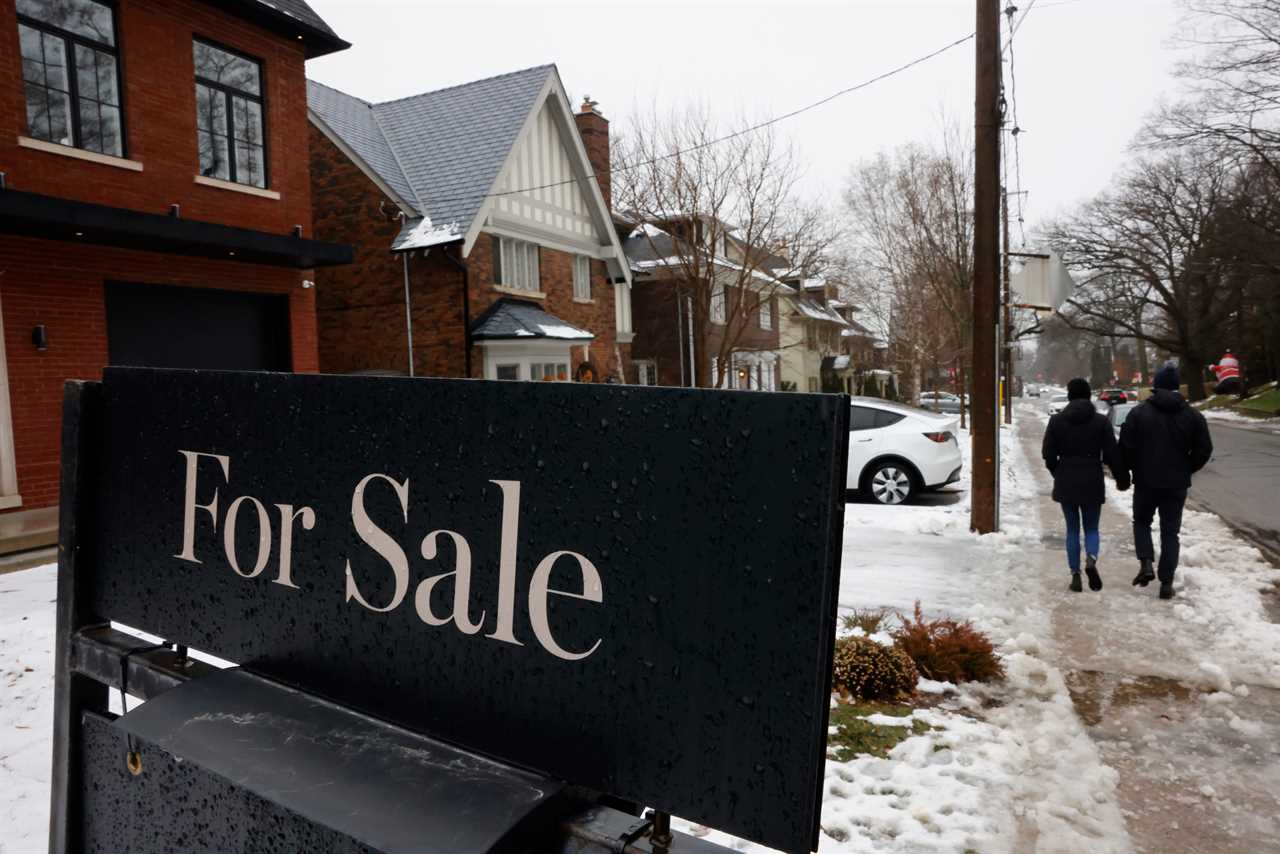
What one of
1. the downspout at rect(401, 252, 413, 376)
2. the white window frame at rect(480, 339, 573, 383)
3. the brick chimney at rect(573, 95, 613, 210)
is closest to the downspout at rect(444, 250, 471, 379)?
the white window frame at rect(480, 339, 573, 383)

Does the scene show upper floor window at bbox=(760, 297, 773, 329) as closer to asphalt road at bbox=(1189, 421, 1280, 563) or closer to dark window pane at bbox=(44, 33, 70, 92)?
asphalt road at bbox=(1189, 421, 1280, 563)

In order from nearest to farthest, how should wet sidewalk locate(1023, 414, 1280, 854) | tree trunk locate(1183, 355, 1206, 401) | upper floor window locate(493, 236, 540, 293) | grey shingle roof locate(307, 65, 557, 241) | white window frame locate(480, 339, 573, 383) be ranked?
wet sidewalk locate(1023, 414, 1280, 854), white window frame locate(480, 339, 573, 383), grey shingle roof locate(307, 65, 557, 241), upper floor window locate(493, 236, 540, 293), tree trunk locate(1183, 355, 1206, 401)

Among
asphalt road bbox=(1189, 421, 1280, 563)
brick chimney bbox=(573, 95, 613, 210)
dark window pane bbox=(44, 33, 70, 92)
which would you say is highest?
brick chimney bbox=(573, 95, 613, 210)

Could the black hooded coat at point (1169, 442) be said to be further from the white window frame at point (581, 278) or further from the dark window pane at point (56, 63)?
the white window frame at point (581, 278)

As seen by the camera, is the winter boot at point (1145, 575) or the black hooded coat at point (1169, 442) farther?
the winter boot at point (1145, 575)

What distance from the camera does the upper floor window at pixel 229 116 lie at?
1167cm

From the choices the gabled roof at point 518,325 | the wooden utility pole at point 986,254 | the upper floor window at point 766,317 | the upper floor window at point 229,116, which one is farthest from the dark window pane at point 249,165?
the upper floor window at point 766,317

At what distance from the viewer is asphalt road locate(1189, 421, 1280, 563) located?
951cm

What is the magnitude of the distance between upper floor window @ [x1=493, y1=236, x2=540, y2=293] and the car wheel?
1007 centimetres

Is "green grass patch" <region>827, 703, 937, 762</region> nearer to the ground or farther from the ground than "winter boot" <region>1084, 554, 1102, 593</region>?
nearer to the ground

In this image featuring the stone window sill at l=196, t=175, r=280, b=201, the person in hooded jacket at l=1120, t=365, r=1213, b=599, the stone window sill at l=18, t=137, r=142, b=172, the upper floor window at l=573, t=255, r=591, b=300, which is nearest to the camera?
the person in hooded jacket at l=1120, t=365, r=1213, b=599

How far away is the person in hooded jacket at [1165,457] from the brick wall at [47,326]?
439 inches

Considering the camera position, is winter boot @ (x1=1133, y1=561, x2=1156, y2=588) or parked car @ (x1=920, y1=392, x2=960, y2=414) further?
parked car @ (x1=920, y1=392, x2=960, y2=414)

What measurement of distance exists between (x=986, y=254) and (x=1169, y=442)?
3.23 metres
